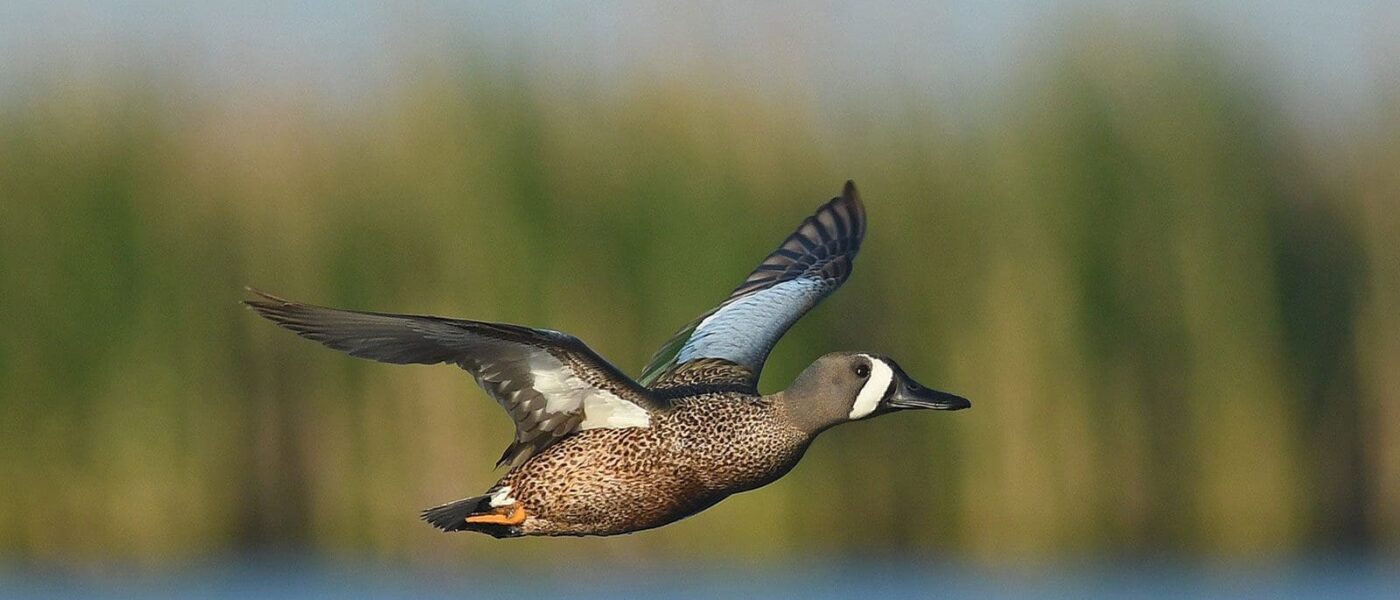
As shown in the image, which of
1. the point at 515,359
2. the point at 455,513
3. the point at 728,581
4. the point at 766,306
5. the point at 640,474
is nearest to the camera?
the point at 515,359

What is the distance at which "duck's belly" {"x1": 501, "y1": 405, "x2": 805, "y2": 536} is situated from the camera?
641 cm

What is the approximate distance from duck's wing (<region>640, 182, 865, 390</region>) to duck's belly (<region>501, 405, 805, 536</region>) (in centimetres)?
49

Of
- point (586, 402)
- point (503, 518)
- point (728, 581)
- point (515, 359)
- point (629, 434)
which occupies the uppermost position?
point (515, 359)

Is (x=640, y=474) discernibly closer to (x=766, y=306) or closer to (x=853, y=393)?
(x=853, y=393)

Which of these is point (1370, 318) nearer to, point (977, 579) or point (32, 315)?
point (977, 579)

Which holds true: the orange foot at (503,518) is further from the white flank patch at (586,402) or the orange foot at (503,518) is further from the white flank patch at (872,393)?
the white flank patch at (872,393)

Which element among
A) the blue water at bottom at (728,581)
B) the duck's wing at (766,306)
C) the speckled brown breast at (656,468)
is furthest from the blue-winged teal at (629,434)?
the blue water at bottom at (728,581)

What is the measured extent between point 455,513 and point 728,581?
5.81 meters

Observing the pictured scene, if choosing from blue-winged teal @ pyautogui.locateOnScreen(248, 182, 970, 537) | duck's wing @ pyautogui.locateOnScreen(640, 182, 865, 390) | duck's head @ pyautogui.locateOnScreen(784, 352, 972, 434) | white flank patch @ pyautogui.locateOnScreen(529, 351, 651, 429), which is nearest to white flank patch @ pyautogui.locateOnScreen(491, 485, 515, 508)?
blue-winged teal @ pyautogui.locateOnScreen(248, 182, 970, 537)

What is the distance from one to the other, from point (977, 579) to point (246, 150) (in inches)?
177

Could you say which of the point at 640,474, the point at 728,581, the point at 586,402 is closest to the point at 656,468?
the point at 640,474

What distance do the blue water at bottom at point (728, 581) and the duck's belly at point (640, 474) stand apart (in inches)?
212

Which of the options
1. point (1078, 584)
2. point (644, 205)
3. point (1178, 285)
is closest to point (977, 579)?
point (1078, 584)

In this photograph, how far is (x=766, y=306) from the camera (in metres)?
7.84
